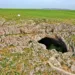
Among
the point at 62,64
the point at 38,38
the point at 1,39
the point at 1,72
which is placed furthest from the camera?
the point at 38,38

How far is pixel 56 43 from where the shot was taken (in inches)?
1759

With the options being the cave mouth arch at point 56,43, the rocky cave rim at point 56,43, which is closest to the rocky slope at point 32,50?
the rocky cave rim at point 56,43

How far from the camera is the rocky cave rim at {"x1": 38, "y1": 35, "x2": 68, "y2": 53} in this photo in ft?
141

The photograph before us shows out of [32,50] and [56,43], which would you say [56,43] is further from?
[32,50]

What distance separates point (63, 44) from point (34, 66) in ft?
32.9

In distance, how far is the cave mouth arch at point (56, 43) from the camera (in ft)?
141

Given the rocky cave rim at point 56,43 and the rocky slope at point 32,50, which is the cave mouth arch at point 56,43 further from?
the rocky slope at point 32,50

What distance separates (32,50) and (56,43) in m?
7.79

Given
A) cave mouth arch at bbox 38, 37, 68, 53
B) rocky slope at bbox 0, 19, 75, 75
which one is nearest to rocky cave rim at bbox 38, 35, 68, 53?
cave mouth arch at bbox 38, 37, 68, 53

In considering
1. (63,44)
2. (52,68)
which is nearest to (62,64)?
(52,68)

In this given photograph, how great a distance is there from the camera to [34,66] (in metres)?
34.3

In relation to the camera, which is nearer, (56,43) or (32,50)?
(32,50)

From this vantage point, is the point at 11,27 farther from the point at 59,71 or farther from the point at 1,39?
the point at 59,71

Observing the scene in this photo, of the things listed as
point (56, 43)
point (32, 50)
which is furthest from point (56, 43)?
point (32, 50)
